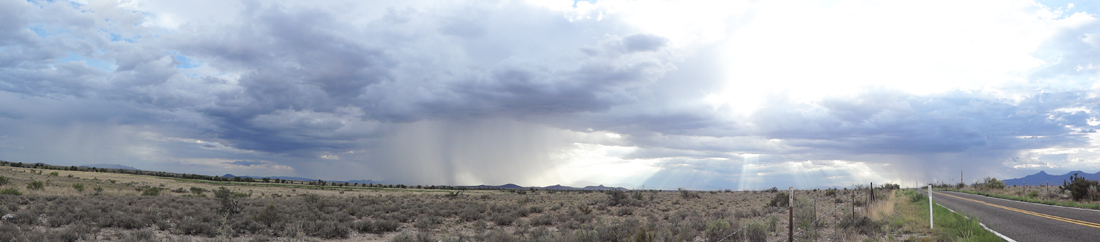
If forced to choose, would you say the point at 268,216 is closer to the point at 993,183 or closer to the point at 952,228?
the point at 952,228

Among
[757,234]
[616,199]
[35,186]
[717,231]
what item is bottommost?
[35,186]

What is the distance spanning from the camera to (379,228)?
21953mm

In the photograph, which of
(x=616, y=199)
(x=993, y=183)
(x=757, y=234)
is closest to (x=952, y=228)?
(x=757, y=234)

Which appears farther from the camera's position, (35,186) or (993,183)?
(993,183)

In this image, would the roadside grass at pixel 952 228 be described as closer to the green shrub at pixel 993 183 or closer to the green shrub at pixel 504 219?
the green shrub at pixel 504 219

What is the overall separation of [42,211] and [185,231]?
8589 millimetres

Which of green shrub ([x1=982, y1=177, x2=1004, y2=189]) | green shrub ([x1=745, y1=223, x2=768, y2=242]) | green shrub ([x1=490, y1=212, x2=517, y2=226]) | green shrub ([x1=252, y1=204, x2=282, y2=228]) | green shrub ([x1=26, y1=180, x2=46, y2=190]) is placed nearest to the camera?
green shrub ([x1=745, y1=223, x2=768, y2=242])

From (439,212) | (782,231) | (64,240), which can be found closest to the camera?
(64,240)

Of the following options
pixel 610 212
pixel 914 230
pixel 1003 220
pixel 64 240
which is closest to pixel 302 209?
pixel 64 240

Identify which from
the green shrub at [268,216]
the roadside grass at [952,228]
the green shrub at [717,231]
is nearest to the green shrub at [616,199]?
the green shrub at [717,231]

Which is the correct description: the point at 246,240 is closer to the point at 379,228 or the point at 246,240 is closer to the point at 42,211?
the point at 379,228

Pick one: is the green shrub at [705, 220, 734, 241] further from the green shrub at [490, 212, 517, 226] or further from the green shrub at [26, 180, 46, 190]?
the green shrub at [26, 180, 46, 190]

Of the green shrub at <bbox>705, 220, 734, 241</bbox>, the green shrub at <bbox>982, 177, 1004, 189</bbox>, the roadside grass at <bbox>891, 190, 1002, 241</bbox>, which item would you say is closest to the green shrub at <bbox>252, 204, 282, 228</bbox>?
the green shrub at <bbox>705, 220, 734, 241</bbox>

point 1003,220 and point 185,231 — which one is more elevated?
point 1003,220
